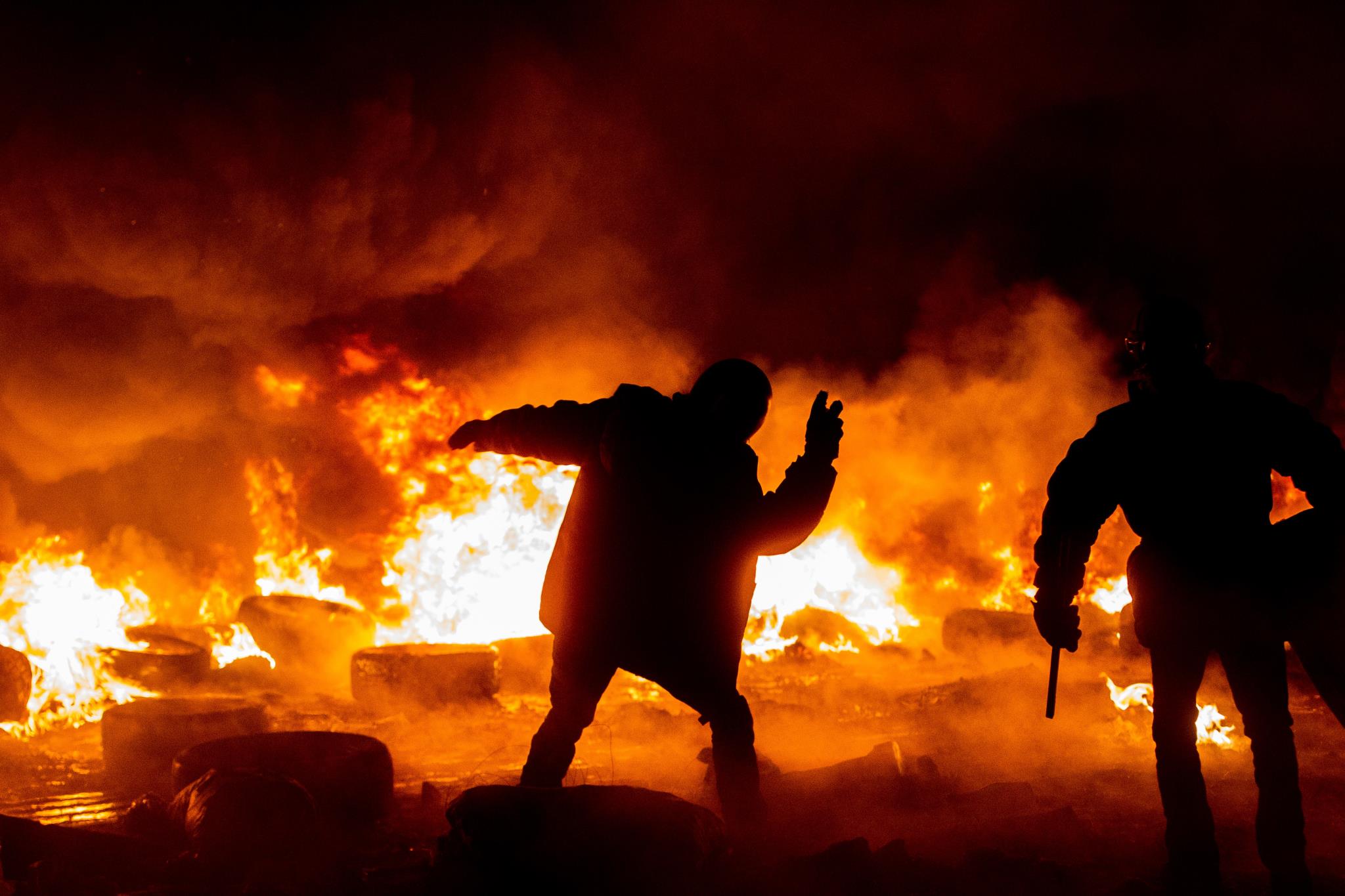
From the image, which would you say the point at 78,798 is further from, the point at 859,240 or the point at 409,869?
the point at 859,240

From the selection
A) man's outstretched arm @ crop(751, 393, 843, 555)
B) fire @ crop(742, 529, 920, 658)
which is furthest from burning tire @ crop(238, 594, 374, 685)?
man's outstretched arm @ crop(751, 393, 843, 555)

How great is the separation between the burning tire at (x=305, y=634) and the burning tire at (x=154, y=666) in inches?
47.6

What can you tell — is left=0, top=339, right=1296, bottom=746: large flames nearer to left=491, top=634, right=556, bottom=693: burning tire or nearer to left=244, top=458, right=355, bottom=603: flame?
left=244, top=458, right=355, bottom=603: flame

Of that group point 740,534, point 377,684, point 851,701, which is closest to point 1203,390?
point 740,534

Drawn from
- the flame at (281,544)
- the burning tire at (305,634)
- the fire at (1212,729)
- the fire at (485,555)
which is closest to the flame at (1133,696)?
the fire at (1212,729)

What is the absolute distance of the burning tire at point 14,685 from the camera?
253 inches

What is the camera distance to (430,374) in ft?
39.9

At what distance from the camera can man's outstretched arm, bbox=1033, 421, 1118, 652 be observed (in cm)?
319

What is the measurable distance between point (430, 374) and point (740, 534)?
9.44m

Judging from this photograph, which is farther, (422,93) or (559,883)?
(422,93)

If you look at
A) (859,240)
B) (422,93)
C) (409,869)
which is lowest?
(409,869)

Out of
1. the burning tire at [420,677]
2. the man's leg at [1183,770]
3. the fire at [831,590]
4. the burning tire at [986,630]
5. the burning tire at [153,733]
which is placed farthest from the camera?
the fire at [831,590]

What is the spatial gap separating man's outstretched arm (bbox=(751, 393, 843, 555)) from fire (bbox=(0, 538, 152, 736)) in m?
5.95

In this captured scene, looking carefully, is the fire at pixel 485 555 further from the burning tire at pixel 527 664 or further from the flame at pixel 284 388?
the flame at pixel 284 388
